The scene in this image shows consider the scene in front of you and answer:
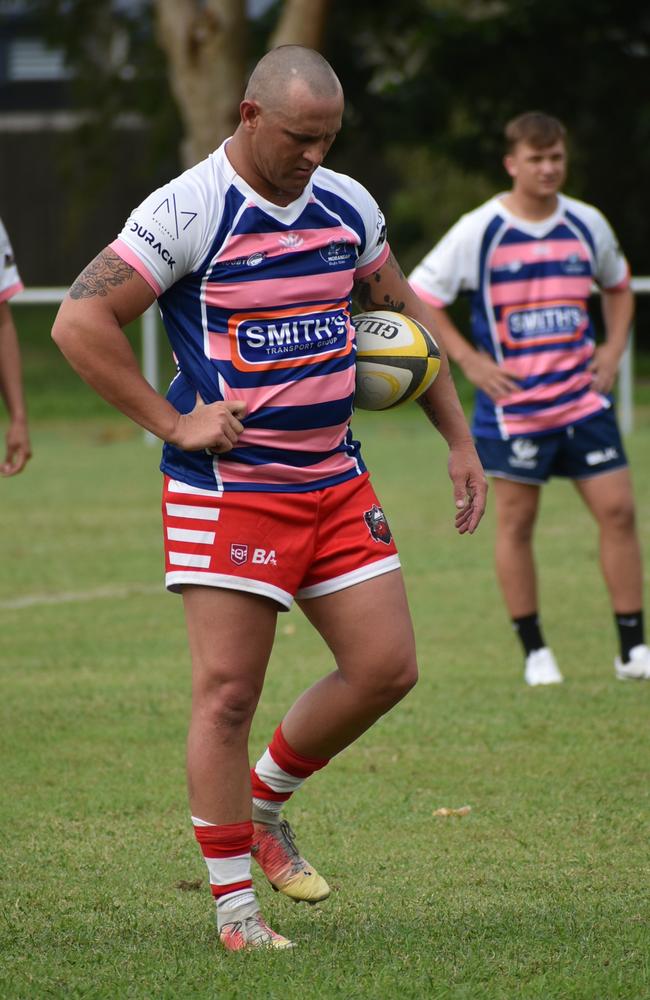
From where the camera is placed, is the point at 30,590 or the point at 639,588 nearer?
the point at 639,588

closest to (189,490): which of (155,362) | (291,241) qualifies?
(291,241)

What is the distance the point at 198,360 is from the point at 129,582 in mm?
6029

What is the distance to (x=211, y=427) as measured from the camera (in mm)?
3938

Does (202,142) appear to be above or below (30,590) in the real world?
below

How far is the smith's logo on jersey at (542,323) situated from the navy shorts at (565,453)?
1.37 feet

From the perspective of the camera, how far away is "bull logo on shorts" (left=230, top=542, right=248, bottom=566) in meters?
4.04

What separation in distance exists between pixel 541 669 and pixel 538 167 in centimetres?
230

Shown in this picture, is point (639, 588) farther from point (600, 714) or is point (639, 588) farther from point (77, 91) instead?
point (77, 91)

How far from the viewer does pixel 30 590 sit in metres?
9.73

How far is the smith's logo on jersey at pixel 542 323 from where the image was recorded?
7383mm

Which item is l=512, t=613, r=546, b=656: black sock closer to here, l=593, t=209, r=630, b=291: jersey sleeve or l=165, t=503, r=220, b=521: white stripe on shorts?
l=593, t=209, r=630, b=291: jersey sleeve

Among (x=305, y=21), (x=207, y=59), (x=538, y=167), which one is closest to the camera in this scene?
(x=538, y=167)

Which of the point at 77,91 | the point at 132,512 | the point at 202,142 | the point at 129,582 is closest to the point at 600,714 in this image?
the point at 129,582

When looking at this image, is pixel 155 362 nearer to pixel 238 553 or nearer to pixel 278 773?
pixel 278 773
